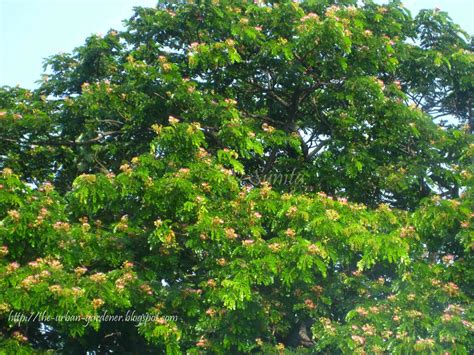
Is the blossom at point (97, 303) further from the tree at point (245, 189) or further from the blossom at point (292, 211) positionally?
the blossom at point (292, 211)

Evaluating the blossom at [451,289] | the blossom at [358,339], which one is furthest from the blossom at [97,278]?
the blossom at [451,289]

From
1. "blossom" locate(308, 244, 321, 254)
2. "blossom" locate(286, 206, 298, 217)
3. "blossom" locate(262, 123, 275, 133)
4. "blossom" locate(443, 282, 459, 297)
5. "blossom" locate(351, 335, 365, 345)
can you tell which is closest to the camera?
"blossom" locate(308, 244, 321, 254)

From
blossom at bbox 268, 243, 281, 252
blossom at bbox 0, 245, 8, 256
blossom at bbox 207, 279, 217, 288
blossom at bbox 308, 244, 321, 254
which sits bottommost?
blossom at bbox 0, 245, 8, 256

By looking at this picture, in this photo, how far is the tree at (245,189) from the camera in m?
8.07

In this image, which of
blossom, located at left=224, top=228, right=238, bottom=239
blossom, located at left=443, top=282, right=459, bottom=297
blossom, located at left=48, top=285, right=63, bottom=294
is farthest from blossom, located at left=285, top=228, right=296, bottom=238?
blossom, located at left=48, top=285, right=63, bottom=294

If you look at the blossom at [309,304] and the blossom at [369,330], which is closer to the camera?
the blossom at [369,330]

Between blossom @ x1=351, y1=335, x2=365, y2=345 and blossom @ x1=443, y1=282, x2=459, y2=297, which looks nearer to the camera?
blossom @ x1=351, y1=335, x2=365, y2=345

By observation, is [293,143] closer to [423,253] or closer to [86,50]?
[423,253]

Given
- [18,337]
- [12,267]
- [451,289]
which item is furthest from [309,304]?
[12,267]

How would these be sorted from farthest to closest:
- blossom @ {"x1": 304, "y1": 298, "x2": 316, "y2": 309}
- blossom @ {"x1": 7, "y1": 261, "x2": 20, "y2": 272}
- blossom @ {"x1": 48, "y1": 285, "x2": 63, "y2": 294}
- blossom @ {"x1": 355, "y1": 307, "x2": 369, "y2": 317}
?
blossom @ {"x1": 304, "y1": 298, "x2": 316, "y2": 309}
blossom @ {"x1": 355, "y1": 307, "x2": 369, "y2": 317}
blossom @ {"x1": 7, "y1": 261, "x2": 20, "y2": 272}
blossom @ {"x1": 48, "y1": 285, "x2": 63, "y2": 294}

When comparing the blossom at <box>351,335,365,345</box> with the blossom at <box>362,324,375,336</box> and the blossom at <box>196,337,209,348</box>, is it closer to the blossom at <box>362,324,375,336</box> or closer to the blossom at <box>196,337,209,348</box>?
the blossom at <box>362,324,375,336</box>

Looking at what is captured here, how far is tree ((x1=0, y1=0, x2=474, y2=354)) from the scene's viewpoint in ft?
26.5

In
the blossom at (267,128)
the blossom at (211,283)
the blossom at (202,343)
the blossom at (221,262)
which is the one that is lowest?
the blossom at (202,343)

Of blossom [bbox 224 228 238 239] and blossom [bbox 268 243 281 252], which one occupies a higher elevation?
blossom [bbox 224 228 238 239]
